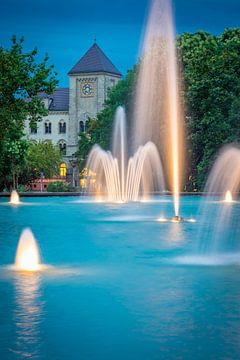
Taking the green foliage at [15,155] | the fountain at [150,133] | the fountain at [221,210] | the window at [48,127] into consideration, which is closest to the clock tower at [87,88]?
the window at [48,127]

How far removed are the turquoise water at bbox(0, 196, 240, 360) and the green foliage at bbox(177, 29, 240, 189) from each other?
27.8 meters

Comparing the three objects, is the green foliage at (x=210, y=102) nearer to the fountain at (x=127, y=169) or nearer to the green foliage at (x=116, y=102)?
the fountain at (x=127, y=169)

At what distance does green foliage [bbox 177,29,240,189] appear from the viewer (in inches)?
1725

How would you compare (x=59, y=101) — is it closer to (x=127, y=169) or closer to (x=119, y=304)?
(x=127, y=169)

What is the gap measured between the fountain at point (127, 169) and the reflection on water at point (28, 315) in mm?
33693

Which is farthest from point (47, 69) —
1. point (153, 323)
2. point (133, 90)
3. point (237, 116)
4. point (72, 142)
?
point (72, 142)

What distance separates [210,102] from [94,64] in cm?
6265

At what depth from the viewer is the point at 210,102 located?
45188 mm

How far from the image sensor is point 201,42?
173ft

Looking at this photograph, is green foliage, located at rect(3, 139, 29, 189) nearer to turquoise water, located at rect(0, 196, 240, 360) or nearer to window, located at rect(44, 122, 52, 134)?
turquoise water, located at rect(0, 196, 240, 360)

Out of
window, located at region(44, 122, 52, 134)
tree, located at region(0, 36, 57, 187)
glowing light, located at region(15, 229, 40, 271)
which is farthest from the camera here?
window, located at region(44, 122, 52, 134)

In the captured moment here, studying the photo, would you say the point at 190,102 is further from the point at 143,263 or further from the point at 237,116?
the point at 143,263

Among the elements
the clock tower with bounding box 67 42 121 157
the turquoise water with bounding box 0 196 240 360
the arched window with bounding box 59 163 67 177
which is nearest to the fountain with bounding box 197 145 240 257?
the turquoise water with bounding box 0 196 240 360

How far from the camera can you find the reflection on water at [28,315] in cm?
715
